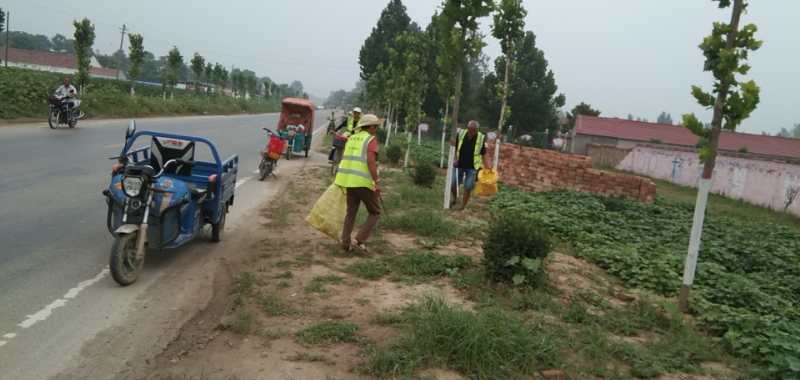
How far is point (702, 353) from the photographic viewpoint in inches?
185

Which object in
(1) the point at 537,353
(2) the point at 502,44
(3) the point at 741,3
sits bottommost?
(1) the point at 537,353

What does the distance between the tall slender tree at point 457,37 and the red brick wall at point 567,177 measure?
4.76 metres

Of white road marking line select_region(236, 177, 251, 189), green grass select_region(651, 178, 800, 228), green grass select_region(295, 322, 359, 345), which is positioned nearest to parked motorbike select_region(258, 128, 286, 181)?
white road marking line select_region(236, 177, 251, 189)

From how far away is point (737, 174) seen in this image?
22.5 meters

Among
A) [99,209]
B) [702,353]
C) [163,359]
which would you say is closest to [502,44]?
[99,209]

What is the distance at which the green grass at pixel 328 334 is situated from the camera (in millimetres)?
4391

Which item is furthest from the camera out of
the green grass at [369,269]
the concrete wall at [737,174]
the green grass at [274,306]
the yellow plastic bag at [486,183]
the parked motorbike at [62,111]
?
the concrete wall at [737,174]

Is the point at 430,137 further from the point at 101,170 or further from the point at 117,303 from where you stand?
the point at 117,303

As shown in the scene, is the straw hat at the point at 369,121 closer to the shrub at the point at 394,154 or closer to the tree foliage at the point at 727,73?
the tree foliage at the point at 727,73

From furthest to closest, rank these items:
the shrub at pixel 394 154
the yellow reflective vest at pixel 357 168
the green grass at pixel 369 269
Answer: the shrub at pixel 394 154
the yellow reflective vest at pixel 357 168
the green grass at pixel 369 269

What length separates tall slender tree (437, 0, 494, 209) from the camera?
1097 cm

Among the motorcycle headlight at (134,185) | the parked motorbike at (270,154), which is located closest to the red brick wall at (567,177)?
the parked motorbike at (270,154)

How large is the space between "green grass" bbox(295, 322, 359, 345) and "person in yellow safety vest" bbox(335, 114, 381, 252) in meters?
2.55

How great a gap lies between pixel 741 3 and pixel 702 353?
3367 millimetres
